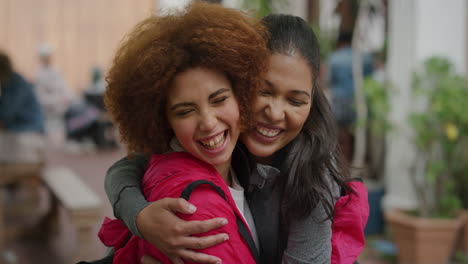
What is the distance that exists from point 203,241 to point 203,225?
0.10ft

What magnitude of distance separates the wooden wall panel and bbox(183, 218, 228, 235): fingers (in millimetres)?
12803

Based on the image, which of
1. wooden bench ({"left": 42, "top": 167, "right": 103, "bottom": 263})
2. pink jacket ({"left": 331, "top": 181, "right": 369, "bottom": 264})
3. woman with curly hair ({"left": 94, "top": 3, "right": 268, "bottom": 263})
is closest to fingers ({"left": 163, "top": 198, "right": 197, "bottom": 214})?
woman with curly hair ({"left": 94, "top": 3, "right": 268, "bottom": 263})

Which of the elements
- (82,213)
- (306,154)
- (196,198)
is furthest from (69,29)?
(196,198)

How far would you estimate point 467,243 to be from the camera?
4191 millimetres

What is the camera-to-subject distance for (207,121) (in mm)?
1154

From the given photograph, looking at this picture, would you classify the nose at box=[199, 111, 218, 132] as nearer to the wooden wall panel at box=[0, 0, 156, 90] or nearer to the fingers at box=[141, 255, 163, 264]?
the fingers at box=[141, 255, 163, 264]

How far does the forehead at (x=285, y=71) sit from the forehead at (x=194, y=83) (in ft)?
0.48

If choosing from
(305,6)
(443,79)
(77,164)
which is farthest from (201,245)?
(77,164)

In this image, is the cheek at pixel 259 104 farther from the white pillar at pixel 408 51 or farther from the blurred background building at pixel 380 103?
the white pillar at pixel 408 51

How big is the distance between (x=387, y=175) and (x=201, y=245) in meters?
3.75

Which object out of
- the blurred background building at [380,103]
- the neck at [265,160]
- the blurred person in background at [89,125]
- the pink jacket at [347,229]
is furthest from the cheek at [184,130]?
the blurred person in background at [89,125]

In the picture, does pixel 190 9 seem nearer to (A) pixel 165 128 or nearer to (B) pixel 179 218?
(A) pixel 165 128

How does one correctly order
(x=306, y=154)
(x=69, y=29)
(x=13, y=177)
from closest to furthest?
1. (x=306, y=154)
2. (x=13, y=177)
3. (x=69, y=29)

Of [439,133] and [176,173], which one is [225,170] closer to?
[176,173]
